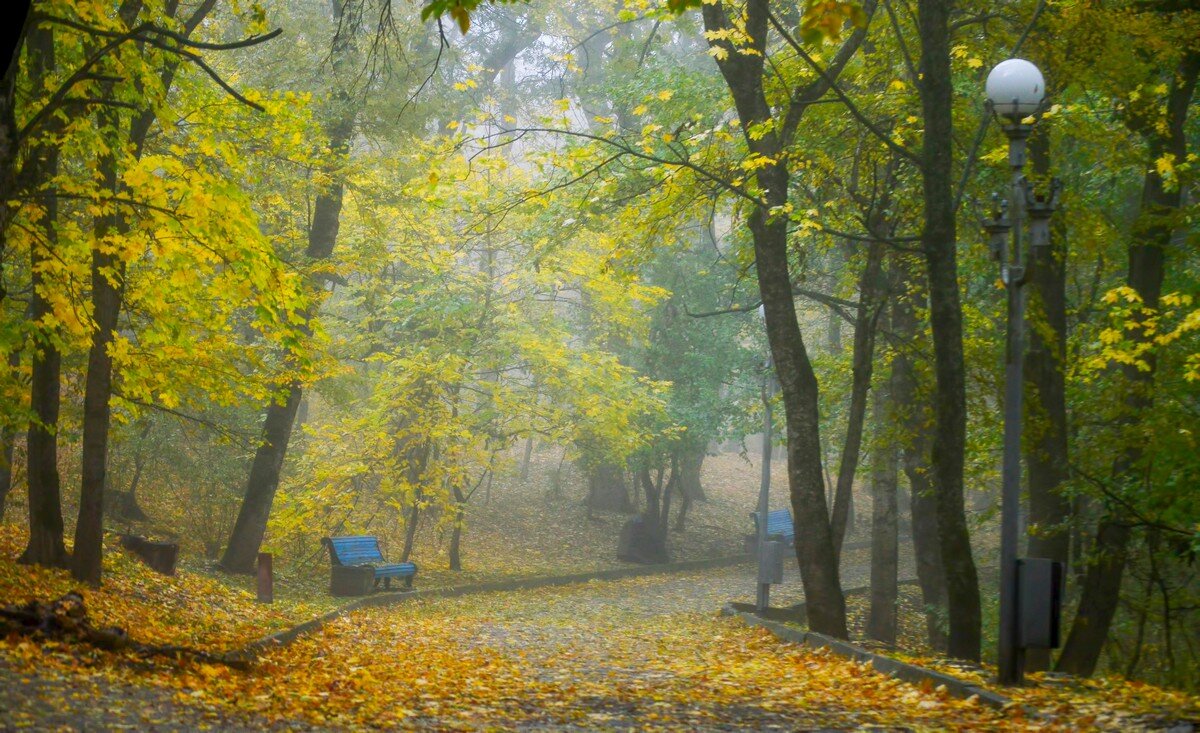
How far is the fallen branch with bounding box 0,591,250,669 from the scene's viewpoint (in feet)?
26.5

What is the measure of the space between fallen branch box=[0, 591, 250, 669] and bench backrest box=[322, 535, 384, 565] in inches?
476

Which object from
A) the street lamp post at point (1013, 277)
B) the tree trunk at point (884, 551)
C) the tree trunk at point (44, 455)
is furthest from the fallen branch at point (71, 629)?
the tree trunk at point (884, 551)

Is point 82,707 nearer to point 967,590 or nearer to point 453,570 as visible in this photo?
point 967,590

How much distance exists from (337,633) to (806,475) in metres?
6.10

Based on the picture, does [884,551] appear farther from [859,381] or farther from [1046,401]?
[1046,401]

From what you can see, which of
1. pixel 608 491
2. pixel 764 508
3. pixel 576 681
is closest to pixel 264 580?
pixel 576 681

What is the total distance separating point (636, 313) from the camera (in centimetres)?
2686

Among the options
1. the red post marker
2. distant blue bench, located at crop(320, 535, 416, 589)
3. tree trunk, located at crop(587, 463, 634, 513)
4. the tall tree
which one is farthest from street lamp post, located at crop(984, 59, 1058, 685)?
tree trunk, located at crop(587, 463, 634, 513)

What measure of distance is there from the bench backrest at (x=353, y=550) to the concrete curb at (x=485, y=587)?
858 mm

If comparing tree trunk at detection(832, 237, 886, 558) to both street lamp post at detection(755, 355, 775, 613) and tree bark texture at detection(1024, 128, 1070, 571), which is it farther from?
street lamp post at detection(755, 355, 775, 613)

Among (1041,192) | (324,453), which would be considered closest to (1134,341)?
(1041,192)

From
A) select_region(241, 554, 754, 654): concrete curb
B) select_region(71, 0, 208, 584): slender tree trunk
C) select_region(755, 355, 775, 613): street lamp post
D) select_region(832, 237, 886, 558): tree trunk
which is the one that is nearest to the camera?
select_region(241, 554, 754, 654): concrete curb

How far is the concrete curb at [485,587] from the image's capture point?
12077mm

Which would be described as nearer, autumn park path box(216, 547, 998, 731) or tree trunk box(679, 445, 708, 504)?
autumn park path box(216, 547, 998, 731)
